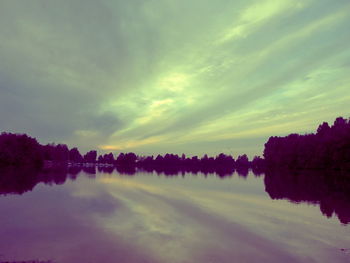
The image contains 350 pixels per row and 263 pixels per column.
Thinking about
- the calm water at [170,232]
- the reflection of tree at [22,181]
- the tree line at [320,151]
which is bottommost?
the calm water at [170,232]

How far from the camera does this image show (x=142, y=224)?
29641 millimetres

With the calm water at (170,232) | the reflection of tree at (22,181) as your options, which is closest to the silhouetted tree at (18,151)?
the reflection of tree at (22,181)

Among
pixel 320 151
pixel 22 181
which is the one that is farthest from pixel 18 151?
pixel 320 151

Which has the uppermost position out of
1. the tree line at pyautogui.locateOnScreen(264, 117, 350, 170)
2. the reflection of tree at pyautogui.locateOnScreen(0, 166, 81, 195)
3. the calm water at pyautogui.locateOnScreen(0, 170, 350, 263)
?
the tree line at pyautogui.locateOnScreen(264, 117, 350, 170)

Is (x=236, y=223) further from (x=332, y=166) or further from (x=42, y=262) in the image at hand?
(x=332, y=166)

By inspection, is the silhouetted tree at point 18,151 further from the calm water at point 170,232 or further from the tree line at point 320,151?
the tree line at point 320,151

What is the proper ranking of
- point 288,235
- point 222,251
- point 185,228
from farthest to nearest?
1. point 185,228
2. point 288,235
3. point 222,251

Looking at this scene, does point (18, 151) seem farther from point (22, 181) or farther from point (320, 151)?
point (320, 151)

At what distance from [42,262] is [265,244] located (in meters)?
16.1

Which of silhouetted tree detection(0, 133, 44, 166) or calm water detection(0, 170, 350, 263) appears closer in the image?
calm water detection(0, 170, 350, 263)

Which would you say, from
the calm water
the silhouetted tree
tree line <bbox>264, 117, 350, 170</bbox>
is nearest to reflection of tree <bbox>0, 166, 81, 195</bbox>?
the calm water

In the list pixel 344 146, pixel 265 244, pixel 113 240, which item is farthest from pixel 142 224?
pixel 344 146

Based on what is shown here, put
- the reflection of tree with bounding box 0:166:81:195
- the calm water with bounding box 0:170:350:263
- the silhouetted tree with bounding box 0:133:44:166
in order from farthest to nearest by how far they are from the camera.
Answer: the silhouetted tree with bounding box 0:133:44:166 → the reflection of tree with bounding box 0:166:81:195 → the calm water with bounding box 0:170:350:263

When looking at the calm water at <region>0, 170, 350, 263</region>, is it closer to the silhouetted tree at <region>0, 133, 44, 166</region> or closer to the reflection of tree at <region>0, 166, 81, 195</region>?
the reflection of tree at <region>0, 166, 81, 195</region>
